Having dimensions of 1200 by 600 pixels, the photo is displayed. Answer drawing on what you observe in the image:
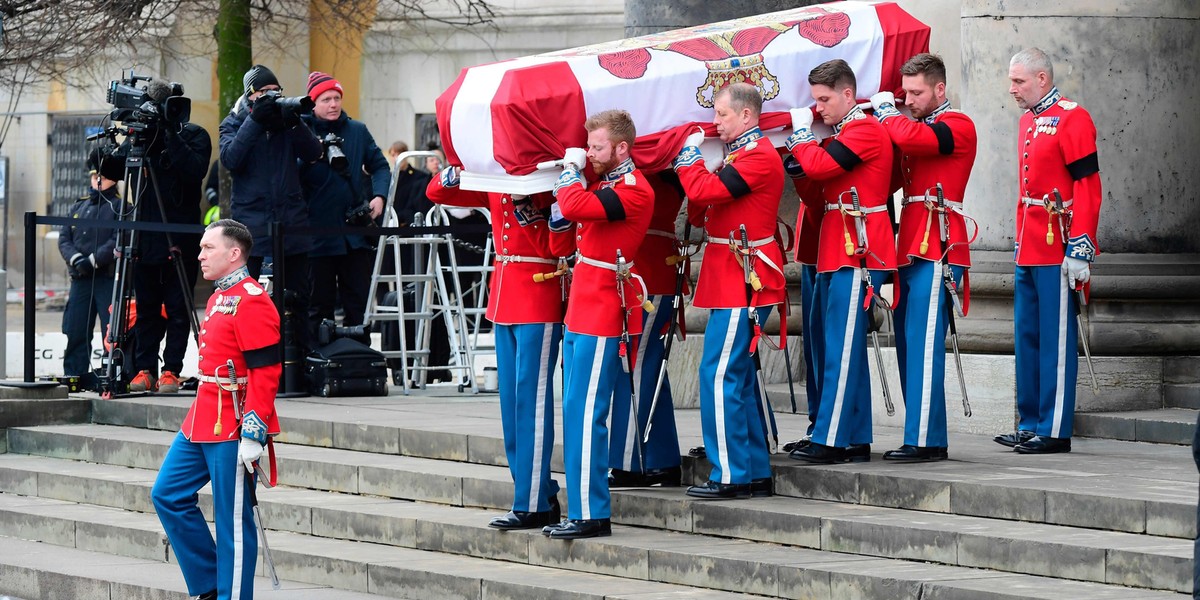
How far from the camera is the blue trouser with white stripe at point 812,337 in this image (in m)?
9.52

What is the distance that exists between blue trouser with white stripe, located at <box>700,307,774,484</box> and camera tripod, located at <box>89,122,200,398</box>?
5064 millimetres

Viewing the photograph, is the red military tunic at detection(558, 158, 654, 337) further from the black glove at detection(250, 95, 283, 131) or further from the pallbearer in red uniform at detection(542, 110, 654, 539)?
the black glove at detection(250, 95, 283, 131)

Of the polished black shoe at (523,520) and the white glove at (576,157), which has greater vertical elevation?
the white glove at (576,157)

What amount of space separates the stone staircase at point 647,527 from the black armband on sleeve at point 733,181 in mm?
1277

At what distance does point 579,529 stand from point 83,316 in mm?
6857

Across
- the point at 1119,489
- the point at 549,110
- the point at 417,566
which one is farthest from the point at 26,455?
the point at 1119,489

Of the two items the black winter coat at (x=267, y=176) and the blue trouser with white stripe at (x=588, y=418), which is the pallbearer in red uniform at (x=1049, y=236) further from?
the black winter coat at (x=267, y=176)

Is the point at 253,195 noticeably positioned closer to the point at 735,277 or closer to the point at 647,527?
the point at 647,527

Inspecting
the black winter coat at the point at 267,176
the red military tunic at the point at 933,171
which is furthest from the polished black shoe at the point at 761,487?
the black winter coat at the point at 267,176

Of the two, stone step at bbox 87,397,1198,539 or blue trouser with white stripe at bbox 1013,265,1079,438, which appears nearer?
stone step at bbox 87,397,1198,539

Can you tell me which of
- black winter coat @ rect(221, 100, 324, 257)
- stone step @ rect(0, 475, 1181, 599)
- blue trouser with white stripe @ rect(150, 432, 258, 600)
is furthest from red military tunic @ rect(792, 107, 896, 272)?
black winter coat @ rect(221, 100, 324, 257)

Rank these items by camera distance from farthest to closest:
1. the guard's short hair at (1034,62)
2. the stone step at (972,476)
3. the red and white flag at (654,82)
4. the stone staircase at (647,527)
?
the guard's short hair at (1034,62), the red and white flag at (654,82), the stone step at (972,476), the stone staircase at (647,527)

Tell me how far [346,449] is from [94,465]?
1727mm

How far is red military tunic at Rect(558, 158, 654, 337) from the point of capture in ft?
27.9
